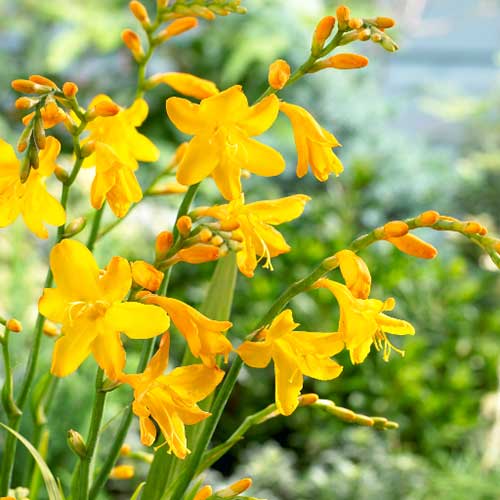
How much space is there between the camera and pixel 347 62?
0.54 metres

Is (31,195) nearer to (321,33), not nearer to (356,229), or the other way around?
(321,33)

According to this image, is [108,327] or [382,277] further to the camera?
[382,277]

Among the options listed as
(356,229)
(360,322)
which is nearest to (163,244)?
(360,322)

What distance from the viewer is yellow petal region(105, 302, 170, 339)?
18.8 inches

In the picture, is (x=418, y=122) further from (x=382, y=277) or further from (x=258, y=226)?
(x=258, y=226)

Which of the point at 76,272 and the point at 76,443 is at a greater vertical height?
the point at 76,272

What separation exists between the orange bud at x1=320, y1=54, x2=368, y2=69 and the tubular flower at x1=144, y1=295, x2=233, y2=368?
16 centimetres

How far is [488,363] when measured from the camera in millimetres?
2271

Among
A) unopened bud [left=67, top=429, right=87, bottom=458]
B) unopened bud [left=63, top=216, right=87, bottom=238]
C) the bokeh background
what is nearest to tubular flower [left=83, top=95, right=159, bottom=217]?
unopened bud [left=63, top=216, right=87, bottom=238]

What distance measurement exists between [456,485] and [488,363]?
2.05ft

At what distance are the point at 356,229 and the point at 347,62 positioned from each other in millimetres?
2220

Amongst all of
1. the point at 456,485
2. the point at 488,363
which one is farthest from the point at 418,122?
the point at 456,485

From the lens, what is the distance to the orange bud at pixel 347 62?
535 mm

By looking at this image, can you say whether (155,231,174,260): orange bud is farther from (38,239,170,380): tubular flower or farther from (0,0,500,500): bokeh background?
(0,0,500,500): bokeh background
